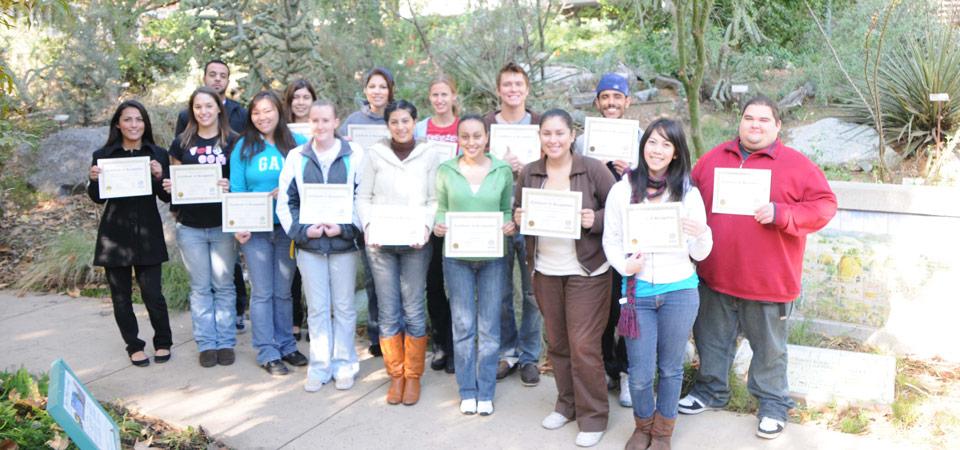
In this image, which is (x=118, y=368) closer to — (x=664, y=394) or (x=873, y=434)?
(x=664, y=394)

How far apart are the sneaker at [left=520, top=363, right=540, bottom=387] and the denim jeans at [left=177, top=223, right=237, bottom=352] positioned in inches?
87.6

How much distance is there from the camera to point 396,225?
480cm

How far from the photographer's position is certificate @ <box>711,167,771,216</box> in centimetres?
417

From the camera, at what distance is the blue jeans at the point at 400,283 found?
16.4ft

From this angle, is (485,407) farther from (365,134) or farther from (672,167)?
(365,134)

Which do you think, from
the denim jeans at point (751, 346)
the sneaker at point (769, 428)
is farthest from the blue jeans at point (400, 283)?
the sneaker at point (769, 428)

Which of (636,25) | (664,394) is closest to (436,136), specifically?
(664,394)

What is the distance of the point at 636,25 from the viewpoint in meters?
14.9

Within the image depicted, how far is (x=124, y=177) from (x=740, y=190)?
4.07 m

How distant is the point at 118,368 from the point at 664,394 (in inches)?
156

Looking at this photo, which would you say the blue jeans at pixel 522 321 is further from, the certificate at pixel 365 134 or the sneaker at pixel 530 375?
the certificate at pixel 365 134

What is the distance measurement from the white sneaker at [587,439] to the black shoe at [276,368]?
2290 millimetres

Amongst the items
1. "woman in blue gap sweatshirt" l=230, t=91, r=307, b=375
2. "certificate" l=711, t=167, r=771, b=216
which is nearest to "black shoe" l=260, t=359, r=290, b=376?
"woman in blue gap sweatshirt" l=230, t=91, r=307, b=375

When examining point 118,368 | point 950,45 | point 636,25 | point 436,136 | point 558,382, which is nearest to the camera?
point 558,382
